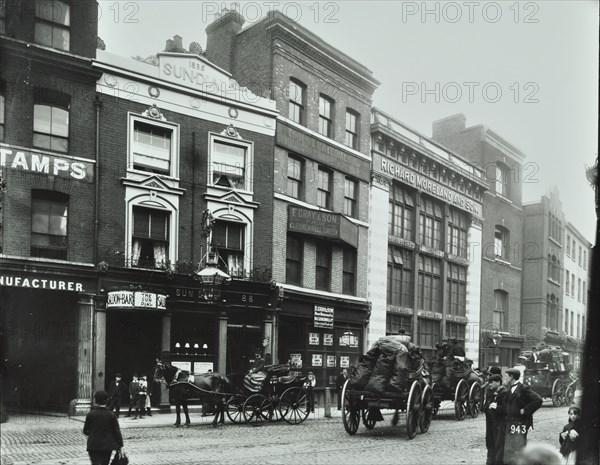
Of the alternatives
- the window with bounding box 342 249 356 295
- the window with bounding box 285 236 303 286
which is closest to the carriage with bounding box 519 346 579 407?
the window with bounding box 342 249 356 295

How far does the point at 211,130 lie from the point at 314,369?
33.6 feet

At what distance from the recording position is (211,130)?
22.5 metres

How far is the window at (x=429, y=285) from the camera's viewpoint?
3256cm

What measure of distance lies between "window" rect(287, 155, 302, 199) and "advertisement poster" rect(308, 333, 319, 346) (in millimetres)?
5489

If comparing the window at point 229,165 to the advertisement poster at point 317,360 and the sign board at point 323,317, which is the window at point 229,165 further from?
the advertisement poster at point 317,360

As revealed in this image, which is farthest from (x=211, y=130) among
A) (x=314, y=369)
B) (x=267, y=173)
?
(x=314, y=369)

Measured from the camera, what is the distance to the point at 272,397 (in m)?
16.9

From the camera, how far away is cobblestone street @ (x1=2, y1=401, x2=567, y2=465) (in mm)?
11445

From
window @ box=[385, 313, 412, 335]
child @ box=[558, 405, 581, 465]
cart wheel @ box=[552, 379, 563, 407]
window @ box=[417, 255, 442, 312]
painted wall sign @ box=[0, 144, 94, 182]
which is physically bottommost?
cart wheel @ box=[552, 379, 563, 407]

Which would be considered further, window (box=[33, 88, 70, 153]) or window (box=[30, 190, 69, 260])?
window (box=[33, 88, 70, 153])

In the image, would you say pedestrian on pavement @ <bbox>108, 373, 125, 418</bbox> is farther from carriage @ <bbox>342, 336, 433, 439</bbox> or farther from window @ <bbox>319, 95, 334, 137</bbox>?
window @ <bbox>319, 95, 334, 137</bbox>

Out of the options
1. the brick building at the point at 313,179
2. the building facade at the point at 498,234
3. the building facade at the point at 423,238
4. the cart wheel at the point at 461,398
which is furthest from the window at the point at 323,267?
the building facade at the point at 498,234

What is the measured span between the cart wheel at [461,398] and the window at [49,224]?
11.9 meters

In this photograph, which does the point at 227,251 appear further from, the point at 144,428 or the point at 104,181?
the point at 144,428
